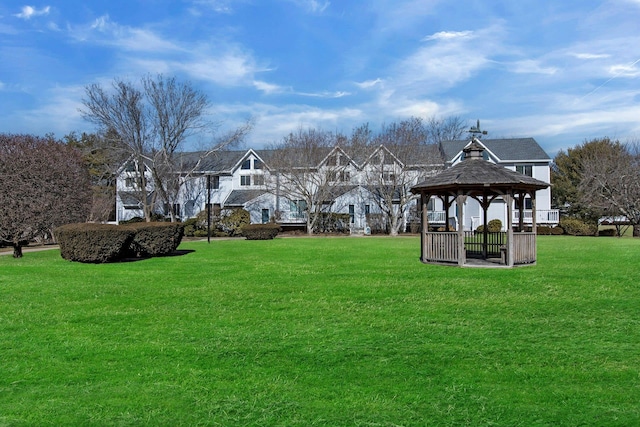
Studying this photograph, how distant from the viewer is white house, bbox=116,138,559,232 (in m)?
41.7

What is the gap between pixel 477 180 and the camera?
629 inches

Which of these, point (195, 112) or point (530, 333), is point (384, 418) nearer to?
point (530, 333)

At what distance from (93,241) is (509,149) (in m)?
39.5

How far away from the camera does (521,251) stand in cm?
1636

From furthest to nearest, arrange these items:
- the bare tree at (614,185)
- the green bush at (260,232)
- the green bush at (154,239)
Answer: the bare tree at (614,185) < the green bush at (260,232) < the green bush at (154,239)

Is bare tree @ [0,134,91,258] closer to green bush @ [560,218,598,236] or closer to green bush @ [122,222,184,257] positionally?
green bush @ [122,222,184,257]

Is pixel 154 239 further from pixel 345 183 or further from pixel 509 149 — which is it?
pixel 509 149

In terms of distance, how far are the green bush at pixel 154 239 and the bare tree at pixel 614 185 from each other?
34.3 m

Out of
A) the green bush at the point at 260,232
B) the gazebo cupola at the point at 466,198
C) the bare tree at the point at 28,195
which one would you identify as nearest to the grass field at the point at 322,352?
the gazebo cupola at the point at 466,198

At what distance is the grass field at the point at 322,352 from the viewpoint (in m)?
4.69

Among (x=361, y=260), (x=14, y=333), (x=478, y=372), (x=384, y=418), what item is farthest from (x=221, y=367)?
(x=361, y=260)

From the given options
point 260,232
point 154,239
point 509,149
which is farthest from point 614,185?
point 154,239

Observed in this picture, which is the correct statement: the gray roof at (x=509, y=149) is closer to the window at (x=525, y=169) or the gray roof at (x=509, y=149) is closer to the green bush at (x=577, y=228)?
the window at (x=525, y=169)

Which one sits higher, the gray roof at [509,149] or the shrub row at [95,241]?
the gray roof at [509,149]
